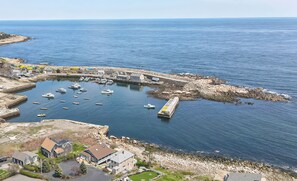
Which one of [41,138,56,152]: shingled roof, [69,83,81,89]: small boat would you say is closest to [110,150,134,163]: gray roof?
[41,138,56,152]: shingled roof

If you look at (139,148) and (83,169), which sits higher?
(83,169)

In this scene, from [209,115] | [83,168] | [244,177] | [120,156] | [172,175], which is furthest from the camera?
[209,115]

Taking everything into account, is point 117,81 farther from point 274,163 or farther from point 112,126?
point 274,163

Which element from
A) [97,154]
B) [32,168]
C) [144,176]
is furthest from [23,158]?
[144,176]

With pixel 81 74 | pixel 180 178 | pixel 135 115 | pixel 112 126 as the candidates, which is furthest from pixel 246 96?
pixel 81 74

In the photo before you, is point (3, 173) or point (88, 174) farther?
point (88, 174)

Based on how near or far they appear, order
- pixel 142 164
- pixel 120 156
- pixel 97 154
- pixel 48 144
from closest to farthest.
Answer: pixel 120 156 < pixel 97 154 < pixel 142 164 < pixel 48 144

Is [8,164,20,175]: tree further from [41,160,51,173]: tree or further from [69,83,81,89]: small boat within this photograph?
[69,83,81,89]: small boat

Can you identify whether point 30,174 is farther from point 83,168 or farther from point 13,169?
point 83,168
